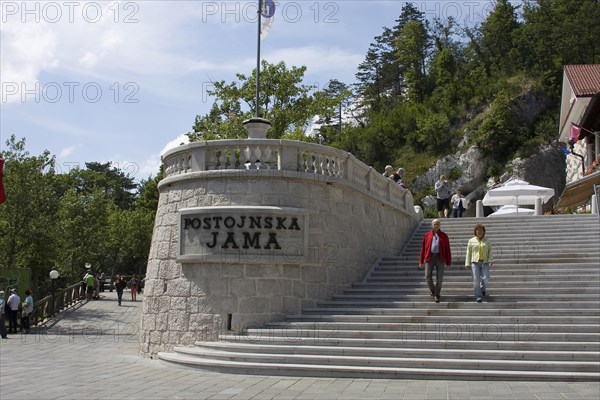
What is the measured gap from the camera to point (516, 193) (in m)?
27.0

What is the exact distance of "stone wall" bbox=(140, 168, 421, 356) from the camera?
46.5ft

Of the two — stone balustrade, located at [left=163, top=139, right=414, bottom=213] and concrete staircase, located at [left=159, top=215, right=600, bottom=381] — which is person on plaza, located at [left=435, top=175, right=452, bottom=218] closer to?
concrete staircase, located at [left=159, top=215, right=600, bottom=381]

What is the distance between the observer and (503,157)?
2377 inches

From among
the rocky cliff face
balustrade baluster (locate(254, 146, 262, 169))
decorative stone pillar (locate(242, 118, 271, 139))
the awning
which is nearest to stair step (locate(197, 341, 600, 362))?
A: balustrade baluster (locate(254, 146, 262, 169))

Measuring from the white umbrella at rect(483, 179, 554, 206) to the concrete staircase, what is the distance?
9.93 meters

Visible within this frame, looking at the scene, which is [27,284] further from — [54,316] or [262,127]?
[262,127]

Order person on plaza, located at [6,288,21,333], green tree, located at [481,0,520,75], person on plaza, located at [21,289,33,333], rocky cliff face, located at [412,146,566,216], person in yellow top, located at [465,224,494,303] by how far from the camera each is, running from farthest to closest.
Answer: green tree, located at [481,0,520,75], rocky cliff face, located at [412,146,566,216], person on plaza, located at [21,289,33,333], person on plaza, located at [6,288,21,333], person in yellow top, located at [465,224,494,303]

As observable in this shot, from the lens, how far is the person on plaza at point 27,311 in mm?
24312

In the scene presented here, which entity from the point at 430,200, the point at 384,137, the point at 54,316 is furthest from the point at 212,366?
the point at 384,137

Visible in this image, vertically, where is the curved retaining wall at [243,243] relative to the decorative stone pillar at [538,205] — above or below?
below

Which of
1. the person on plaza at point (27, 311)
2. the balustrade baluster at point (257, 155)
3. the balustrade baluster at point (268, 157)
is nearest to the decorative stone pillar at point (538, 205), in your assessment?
the balustrade baluster at point (268, 157)

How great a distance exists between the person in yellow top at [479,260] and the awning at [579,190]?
39.2 ft

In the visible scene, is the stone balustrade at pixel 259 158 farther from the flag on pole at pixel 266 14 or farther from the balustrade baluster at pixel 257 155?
the flag on pole at pixel 266 14

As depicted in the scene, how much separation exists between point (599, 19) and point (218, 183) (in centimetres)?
6226
